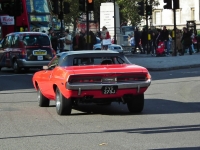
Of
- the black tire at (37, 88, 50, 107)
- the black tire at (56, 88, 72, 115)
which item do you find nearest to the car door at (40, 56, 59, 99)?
the black tire at (37, 88, 50, 107)

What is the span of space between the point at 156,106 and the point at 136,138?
4812mm

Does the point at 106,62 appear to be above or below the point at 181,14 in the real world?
above

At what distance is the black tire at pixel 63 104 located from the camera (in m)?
13.5

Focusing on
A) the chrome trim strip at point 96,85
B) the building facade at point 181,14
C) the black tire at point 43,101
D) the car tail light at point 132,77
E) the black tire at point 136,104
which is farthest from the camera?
the building facade at point 181,14

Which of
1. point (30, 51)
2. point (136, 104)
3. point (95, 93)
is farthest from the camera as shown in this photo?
point (30, 51)

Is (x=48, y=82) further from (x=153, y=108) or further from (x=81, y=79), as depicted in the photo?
(x=153, y=108)

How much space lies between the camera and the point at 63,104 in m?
13.5

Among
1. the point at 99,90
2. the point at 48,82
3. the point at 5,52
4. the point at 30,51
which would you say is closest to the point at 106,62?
the point at 48,82

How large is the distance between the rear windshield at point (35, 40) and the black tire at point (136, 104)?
1432cm

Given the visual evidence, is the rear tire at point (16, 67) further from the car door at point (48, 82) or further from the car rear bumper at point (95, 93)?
the car rear bumper at point (95, 93)

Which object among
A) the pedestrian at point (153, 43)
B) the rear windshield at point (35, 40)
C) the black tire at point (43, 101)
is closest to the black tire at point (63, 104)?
the black tire at point (43, 101)

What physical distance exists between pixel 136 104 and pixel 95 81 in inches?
48.2

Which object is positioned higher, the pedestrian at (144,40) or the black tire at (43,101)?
the black tire at (43,101)

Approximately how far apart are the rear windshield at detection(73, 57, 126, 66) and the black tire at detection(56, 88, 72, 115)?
0.83m
